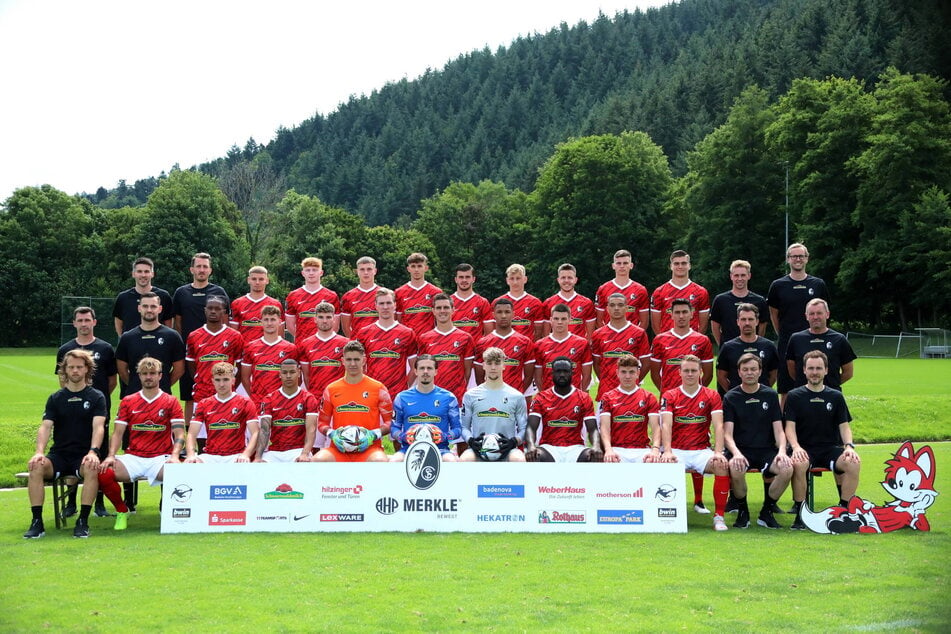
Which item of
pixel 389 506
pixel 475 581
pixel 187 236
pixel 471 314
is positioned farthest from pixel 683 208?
pixel 475 581

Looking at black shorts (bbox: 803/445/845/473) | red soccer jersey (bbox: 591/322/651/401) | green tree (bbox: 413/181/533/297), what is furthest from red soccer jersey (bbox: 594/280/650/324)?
green tree (bbox: 413/181/533/297)

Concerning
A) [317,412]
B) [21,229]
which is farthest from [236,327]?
[21,229]

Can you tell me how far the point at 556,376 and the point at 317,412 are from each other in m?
2.51

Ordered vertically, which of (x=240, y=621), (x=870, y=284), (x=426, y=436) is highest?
(x=870, y=284)

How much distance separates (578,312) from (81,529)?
638 cm

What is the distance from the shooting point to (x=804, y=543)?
8320 millimetres

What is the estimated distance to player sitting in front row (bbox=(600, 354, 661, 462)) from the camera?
386 inches

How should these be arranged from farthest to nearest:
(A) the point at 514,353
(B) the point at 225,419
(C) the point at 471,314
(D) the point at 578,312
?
1. (D) the point at 578,312
2. (C) the point at 471,314
3. (A) the point at 514,353
4. (B) the point at 225,419

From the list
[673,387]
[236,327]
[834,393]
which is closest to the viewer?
[834,393]

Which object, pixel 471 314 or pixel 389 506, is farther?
pixel 471 314

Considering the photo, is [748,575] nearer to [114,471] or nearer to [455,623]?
[455,623]

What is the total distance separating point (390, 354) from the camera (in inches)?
→ 442

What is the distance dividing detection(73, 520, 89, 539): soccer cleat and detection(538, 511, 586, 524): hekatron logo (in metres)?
4.13

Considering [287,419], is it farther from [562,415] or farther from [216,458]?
[562,415]
